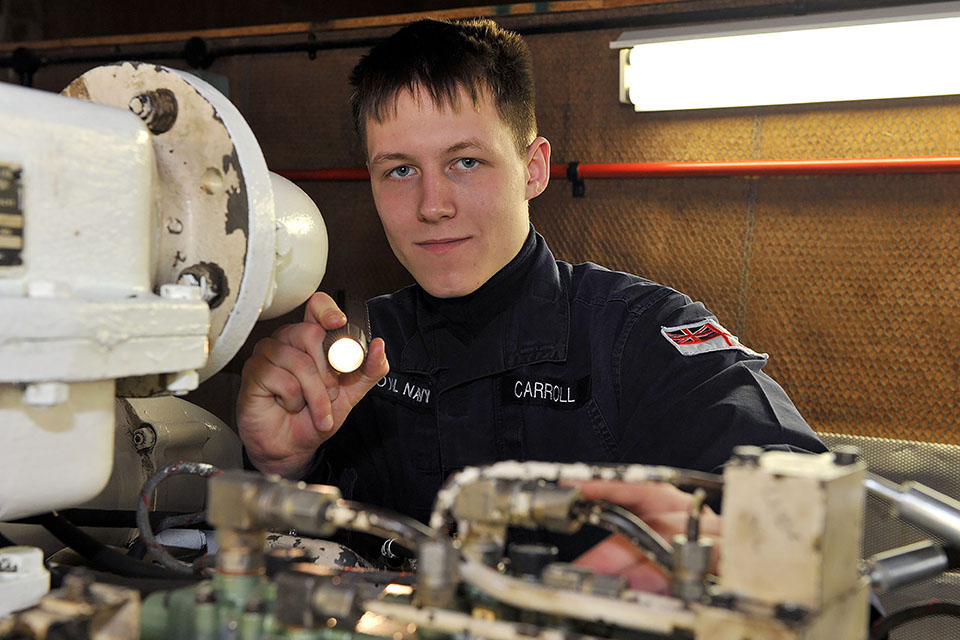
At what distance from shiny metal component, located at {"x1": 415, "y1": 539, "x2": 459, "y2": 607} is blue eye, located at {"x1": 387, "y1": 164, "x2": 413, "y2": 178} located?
1.07 m

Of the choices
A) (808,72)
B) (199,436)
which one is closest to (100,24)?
(199,436)

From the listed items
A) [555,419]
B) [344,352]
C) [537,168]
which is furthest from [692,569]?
[537,168]

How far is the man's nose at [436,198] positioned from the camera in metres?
1.54

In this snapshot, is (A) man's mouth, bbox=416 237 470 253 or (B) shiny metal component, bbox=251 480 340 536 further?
(A) man's mouth, bbox=416 237 470 253

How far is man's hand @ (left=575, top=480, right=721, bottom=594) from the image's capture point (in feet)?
2.30

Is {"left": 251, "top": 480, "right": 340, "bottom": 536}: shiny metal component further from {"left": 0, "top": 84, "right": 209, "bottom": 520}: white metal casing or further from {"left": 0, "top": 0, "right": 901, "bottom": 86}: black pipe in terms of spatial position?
{"left": 0, "top": 0, "right": 901, "bottom": 86}: black pipe

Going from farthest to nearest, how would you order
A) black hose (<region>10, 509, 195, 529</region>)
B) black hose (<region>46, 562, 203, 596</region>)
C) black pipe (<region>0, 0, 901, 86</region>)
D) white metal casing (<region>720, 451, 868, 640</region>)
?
black pipe (<region>0, 0, 901, 86</region>)
black hose (<region>10, 509, 195, 529</region>)
black hose (<region>46, 562, 203, 596</region>)
white metal casing (<region>720, 451, 868, 640</region>)

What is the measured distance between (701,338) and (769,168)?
66cm

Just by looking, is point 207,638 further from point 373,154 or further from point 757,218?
point 757,218

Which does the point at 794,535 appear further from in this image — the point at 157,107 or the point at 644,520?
the point at 157,107

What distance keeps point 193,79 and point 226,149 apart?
0.08 m

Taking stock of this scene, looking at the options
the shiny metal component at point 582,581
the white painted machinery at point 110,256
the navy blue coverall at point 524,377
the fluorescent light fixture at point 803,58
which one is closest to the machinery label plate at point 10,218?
the white painted machinery at point 110,256

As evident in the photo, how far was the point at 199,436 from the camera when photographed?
4.55 ft

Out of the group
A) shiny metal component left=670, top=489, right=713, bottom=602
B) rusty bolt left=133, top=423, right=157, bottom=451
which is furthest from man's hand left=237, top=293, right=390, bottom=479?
shiny metal component left=670, top=489, right=713, bottom=602
